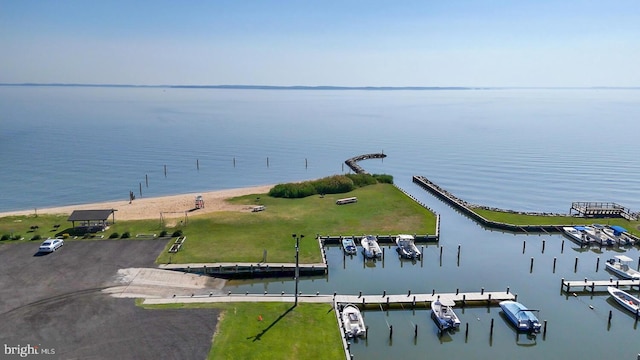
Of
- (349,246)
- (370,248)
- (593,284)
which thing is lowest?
(593,284)

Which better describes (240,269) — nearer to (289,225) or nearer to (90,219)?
(289,225)

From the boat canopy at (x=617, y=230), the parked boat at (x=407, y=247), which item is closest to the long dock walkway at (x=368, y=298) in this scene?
the parked boat at (x=407, y=247)

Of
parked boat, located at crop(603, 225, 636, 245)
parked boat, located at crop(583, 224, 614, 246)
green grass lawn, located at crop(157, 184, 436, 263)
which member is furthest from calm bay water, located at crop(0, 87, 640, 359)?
green grass lawn, located at crop(157, 184, 436, 263)

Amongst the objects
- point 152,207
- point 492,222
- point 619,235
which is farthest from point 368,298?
point 152,207

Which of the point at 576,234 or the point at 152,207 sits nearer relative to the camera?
the point at 576,234

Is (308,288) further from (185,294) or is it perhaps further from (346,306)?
(185,294)

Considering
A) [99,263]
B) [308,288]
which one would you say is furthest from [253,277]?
[99,263]
